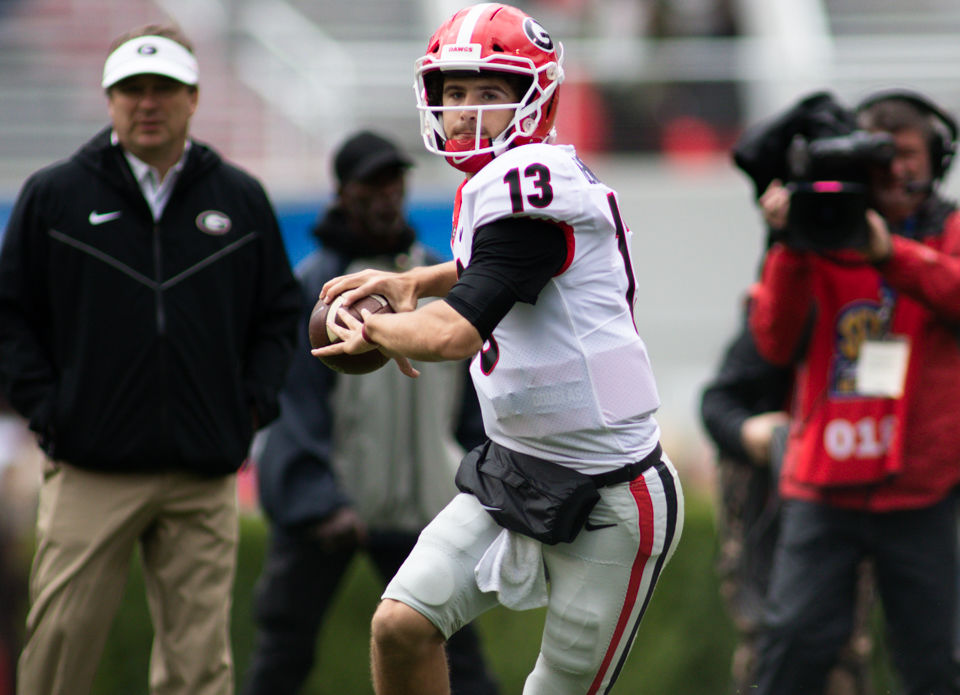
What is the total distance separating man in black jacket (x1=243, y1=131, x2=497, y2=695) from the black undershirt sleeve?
210 cm

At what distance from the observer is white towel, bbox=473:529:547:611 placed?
11.7 ft

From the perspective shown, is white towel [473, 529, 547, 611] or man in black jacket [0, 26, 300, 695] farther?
man in black jacket [0, 26, 300, 695]

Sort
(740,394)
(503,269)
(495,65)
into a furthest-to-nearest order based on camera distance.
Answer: (740,394)
(495,65)
(503,269)

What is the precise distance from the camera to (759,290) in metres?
4.98

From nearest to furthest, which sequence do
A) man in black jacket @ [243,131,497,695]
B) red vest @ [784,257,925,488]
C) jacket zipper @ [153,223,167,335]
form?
1. jacket zipper @ [153,223,167,335]
2. red vest @ [784,257,925,488]
3. man in black jacket @ [243,131,497,695]

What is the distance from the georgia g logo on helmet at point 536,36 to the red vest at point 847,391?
1.46m

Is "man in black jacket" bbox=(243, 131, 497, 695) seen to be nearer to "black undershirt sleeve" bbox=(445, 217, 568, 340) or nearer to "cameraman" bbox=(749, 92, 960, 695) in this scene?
"cameraman" bbox=(749, 92, 960, 695)

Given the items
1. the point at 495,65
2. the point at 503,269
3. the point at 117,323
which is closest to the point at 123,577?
the point at 117,323

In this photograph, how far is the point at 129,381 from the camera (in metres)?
4.36

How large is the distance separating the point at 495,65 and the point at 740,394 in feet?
8.12

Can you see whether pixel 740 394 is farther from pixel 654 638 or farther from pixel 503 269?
pixel 503 269

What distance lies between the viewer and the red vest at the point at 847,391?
464 centimetres

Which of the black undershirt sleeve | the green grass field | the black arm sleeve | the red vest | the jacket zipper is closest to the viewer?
the black undershirt sleeve

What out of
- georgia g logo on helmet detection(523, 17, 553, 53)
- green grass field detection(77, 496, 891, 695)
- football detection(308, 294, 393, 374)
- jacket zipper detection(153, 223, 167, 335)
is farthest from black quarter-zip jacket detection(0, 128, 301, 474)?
green grass field detection(77, 496, 891, 695)
